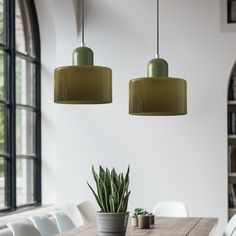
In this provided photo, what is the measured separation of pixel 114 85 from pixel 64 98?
9.69 ft

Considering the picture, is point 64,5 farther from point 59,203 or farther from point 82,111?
point 59,203

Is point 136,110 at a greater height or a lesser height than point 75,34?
lesser

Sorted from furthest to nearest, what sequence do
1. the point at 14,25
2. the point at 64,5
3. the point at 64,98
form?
the point at 64,5 < the point at 14,25 < the point at 64,98

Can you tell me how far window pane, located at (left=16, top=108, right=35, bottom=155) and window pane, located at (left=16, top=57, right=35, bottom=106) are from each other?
0.12 meters

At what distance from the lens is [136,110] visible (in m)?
3.79

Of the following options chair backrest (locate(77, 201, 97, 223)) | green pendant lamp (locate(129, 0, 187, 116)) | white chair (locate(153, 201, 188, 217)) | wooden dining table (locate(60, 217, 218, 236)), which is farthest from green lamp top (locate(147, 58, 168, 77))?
white chair (locate(153, 201, 188, 217))

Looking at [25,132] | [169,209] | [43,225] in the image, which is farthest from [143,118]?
[43,225]

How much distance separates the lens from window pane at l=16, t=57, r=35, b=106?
6301 millimetres

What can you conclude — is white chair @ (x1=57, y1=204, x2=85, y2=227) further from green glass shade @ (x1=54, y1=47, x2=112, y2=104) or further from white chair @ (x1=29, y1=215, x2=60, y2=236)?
green glass shade @ (x1=54, y1=47, x2=112, y2=104)

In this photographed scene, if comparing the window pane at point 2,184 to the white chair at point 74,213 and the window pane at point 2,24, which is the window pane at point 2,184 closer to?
the white chair at point 74,213

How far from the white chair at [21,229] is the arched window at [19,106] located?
2197 mm

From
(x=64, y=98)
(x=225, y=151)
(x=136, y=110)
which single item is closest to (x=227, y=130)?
(x=225, y=151)

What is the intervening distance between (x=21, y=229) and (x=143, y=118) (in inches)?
119

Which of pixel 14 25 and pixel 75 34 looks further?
pixel 75 34
